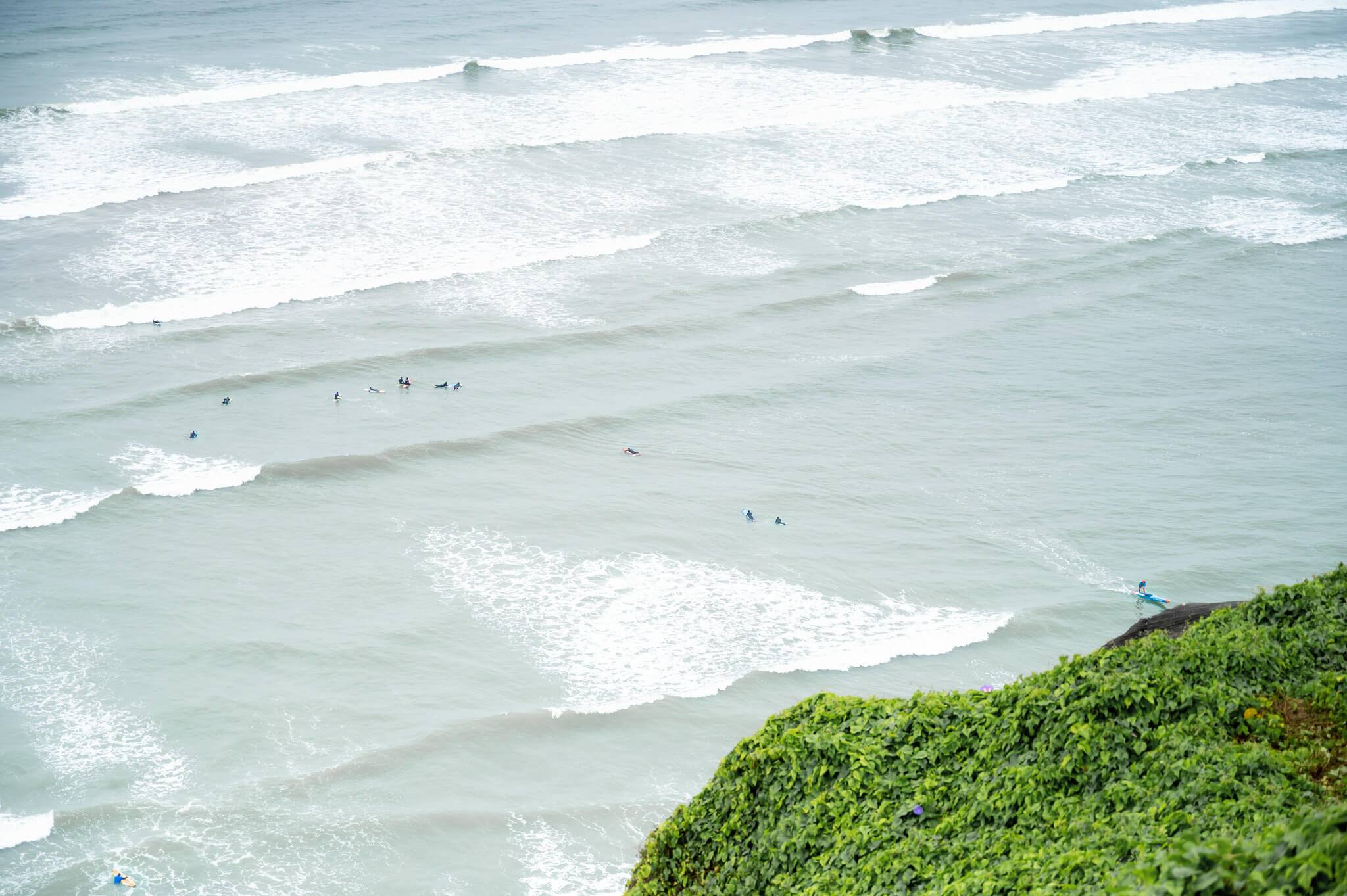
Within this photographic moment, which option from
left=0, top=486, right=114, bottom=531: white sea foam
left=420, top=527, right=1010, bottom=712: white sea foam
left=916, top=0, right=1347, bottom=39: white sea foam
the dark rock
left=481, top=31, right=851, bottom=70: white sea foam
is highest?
left=916, top=0, right=1347, bottom=39: white sea foam

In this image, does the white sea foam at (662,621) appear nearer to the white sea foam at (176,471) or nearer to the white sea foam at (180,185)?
the white sea foam at (176,471)

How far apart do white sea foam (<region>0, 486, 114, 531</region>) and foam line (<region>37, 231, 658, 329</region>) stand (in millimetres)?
7591

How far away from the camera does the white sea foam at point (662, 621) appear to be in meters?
16.5

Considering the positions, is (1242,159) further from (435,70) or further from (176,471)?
(176,471)

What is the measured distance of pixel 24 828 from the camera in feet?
44.5

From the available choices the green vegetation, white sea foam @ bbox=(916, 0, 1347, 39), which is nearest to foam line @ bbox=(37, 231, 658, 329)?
the green vegetation

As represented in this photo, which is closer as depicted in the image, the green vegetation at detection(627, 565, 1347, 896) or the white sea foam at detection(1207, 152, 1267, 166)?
the green vegetation at detection(627, 565, 1347, 896)

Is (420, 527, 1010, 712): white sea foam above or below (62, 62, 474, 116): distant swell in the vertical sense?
below

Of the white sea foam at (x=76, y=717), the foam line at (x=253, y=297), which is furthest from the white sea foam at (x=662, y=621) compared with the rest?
the foam line at (x=253, y=297)

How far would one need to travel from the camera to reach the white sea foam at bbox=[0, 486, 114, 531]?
1961 cm

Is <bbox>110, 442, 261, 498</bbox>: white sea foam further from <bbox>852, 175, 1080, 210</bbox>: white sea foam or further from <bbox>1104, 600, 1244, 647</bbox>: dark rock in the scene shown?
<bbox>852, 175, 1080, 210</bbox>: white sea foam

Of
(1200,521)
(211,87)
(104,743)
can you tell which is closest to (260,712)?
(104,743)

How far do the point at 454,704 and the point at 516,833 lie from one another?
8.37 feet

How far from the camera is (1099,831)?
24.4 feet
